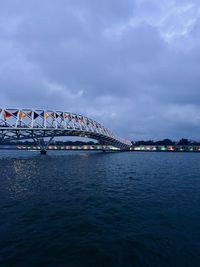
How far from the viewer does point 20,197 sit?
18.1 m

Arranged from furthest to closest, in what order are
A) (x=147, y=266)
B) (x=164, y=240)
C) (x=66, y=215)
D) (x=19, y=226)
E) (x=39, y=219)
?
(x=66, y=215), (x=39, y=219), (x=19, y=226), (x=164, y=240), (x=147, y=266)

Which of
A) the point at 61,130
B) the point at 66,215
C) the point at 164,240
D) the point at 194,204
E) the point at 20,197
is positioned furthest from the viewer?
the point at 61,130

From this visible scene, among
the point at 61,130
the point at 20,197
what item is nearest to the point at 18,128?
the point at 61,130

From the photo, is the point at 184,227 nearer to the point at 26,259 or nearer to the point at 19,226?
the point at 26,259

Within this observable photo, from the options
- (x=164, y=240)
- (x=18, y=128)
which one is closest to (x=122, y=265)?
(x=164, y=240)

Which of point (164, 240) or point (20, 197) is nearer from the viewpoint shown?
point (164, 240)

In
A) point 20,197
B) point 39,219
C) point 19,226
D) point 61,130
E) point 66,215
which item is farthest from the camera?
point 61,130

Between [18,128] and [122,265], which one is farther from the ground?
[18,128]

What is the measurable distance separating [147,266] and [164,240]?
272cm

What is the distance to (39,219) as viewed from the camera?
41.8ft

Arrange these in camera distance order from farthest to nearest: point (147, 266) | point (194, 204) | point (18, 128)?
point (18, 128) → point (194, 204) → point (147, 266)

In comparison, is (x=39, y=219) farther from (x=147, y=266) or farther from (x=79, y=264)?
(x=147, y=266)

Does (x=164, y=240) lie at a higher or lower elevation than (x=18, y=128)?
lower

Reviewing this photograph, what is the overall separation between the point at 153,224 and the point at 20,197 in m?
12.7
